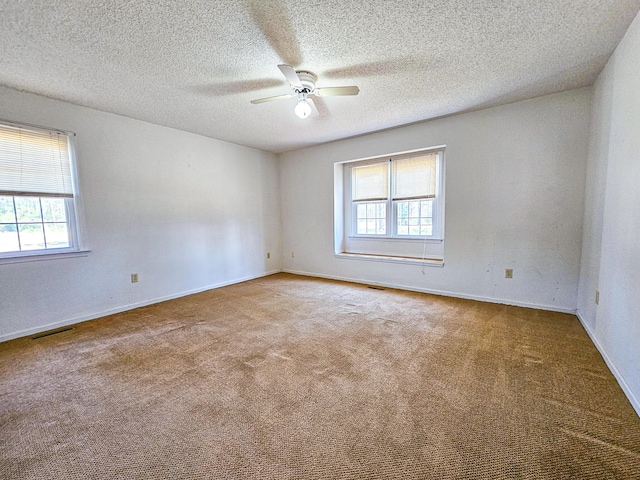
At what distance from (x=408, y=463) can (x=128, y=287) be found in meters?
3.68

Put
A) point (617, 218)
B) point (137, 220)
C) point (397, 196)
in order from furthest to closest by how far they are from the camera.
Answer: point (397, 196), point (137, 220), point (617, 218)

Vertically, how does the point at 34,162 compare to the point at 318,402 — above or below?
above

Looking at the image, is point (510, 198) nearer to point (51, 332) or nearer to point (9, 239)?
point (51, 332)

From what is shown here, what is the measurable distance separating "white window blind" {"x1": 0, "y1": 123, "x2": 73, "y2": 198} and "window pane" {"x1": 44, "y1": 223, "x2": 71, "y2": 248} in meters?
0.34

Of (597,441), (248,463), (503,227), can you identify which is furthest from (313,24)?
(503,227)

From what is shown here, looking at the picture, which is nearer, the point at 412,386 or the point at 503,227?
the point at 412,386

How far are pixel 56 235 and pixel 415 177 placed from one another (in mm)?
4670

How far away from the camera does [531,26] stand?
6.04 feet

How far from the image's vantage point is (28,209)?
2.75 metres

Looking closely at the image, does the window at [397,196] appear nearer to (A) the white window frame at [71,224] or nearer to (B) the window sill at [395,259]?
(B) the window sill at [395,259]

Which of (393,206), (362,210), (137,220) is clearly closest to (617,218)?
(393,206)

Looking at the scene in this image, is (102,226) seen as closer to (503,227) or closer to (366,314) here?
(366,314)

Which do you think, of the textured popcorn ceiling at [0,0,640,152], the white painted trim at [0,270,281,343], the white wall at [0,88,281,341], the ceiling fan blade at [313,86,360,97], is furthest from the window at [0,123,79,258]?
the ceiling fan blade at [313,86,360,97]

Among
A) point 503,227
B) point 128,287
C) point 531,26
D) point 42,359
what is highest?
point 531,26
